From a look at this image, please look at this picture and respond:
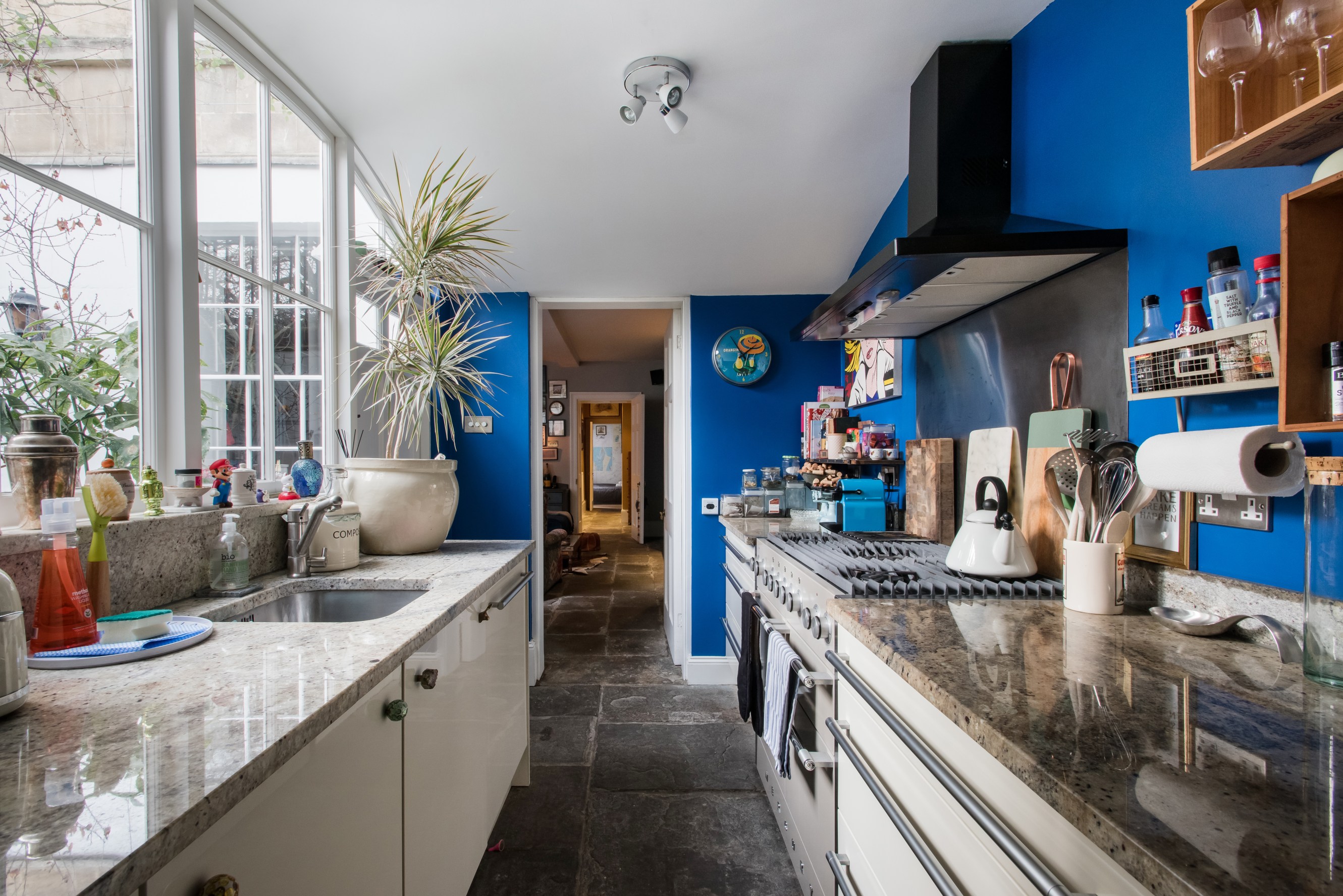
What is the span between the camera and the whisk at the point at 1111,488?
127cm

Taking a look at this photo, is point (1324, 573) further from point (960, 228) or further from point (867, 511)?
point (867, 511)

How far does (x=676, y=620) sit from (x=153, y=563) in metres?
2.63

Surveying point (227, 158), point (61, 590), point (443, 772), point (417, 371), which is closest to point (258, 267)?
point (227, 158)

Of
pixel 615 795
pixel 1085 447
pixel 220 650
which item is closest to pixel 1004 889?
pixel 1085 447

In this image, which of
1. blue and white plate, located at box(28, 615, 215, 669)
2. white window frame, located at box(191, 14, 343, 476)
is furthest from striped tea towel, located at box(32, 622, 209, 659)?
white window frame, located at box(191, 14, 343, 476)

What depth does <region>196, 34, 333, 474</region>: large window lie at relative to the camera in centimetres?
173

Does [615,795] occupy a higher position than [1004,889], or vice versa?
[1004,889]

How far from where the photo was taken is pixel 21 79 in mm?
1160

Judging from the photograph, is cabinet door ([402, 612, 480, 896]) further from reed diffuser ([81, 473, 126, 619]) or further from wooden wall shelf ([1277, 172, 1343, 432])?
wooden wall shelf ([1277, 172, 1343, 432])

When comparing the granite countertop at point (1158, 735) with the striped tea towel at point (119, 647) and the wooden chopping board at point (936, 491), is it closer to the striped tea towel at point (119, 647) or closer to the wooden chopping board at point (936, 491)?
the wooden chopping board at point (936, 491)

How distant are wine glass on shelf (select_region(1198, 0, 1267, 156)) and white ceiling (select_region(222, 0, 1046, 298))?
36.4 inches

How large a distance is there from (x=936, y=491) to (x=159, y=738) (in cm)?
217

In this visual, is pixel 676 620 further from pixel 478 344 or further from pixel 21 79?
pixel 21 79

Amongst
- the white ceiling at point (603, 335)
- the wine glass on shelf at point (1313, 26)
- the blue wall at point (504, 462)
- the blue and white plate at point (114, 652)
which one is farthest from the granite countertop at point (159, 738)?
→ the white ceiling at point (603, 335)
